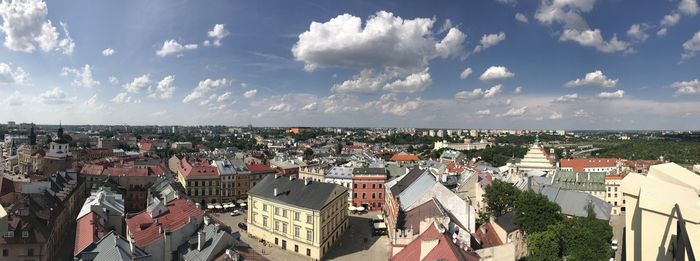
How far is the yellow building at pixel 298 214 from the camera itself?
145 ft

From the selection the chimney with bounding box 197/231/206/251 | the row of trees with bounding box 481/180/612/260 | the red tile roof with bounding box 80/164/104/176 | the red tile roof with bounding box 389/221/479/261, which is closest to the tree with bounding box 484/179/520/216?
the row of trees with bounding box 481/180/612/260

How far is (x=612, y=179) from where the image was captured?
71562mm

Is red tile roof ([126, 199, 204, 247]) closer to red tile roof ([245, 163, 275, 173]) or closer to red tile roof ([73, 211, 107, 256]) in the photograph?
red tile roof ([73, 211, 107, 256])

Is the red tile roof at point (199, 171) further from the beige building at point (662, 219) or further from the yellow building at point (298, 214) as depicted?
the beige building at point (662, 219)

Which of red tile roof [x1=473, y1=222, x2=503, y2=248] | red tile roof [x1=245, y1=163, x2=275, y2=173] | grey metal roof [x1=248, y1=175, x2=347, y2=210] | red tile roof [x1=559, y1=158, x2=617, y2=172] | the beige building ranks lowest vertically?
red tile roof [x1=473, y1=222, x2=503, y2=248]

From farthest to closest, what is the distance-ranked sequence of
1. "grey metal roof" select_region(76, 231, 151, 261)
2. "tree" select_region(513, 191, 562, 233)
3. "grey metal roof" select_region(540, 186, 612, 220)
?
"grey metal roof" select_region(540, 186, 612, 220), "tree" select_region(513, 191, 562, 233), "grey metal roof" select_region(76, 231, 151, 261)

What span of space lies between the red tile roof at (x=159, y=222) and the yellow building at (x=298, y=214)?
32.8ft

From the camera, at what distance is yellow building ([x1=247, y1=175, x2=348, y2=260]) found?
145 ft

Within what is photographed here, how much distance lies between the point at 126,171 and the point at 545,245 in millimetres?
67144

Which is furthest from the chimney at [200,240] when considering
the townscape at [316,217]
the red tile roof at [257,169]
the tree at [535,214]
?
the red tile roof at [257,169]

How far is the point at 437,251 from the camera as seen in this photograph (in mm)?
26906

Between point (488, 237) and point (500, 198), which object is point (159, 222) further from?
point (500, 198)

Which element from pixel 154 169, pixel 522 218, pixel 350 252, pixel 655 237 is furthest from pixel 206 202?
pixel 655 237

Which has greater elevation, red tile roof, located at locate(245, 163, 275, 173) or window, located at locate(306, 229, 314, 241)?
red tile roof, located at locate(245, 163, 275, 173)
